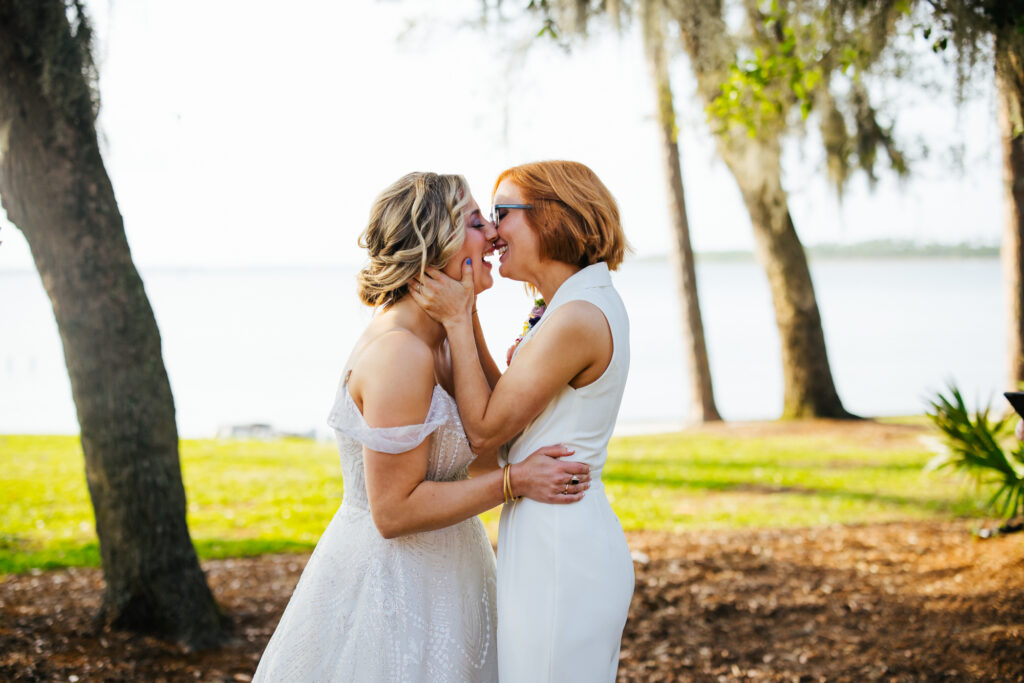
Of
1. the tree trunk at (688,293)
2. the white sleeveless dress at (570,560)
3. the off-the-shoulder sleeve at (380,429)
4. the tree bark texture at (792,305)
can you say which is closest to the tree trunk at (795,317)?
the tree bark texture at (792,305)

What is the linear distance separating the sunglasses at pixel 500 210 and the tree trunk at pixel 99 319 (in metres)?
2.50

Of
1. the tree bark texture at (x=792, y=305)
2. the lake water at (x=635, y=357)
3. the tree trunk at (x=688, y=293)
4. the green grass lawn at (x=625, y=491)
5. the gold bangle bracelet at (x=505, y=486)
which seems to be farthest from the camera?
the lake water at (x=635, y=357)

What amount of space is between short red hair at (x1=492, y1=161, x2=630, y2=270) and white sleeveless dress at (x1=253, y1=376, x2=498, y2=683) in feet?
1.88

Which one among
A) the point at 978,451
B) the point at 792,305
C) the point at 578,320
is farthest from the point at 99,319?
the point at 792,305

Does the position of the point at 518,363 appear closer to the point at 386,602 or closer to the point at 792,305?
the point at 386,602

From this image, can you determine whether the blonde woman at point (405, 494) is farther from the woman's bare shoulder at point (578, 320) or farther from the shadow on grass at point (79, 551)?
the shadow on grass at point (79, 551)

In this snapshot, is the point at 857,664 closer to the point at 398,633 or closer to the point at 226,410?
the point at 398,633

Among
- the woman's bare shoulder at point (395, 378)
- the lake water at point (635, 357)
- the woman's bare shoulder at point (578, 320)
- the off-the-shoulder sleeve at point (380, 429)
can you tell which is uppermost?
the woman's bare shoulder at point (578, 320)

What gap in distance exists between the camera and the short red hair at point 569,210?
245 cm

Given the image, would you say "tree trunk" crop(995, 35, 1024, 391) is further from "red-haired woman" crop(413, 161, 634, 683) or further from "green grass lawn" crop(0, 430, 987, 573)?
"red-haired woman" crop(413, 161, 634, 683)

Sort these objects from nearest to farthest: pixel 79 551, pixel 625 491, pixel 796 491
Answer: pixel 79 551 < pixel 796 491 < pixel 625 491

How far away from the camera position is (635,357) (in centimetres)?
3669

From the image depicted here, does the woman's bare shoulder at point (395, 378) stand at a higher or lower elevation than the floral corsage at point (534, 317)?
lower

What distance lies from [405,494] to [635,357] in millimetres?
34791
